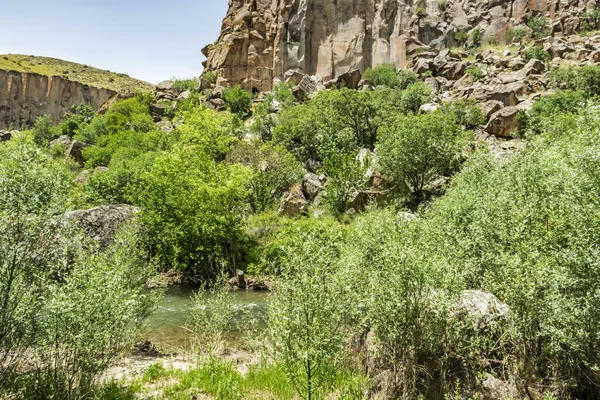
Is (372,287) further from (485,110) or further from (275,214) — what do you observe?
(485,110)

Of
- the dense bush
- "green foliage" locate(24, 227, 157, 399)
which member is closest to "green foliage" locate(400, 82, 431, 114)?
"green foliage" locate(24, 227, 157, 399)

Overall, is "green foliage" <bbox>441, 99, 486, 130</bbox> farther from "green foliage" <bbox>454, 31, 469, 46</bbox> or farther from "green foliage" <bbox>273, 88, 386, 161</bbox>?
"green foliage" <bbox>454, 31, 469, 46</bbox>

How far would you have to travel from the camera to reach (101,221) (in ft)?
83.2

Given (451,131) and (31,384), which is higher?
(451,131)

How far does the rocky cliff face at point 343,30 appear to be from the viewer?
265ft

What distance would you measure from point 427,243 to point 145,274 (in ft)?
33.5

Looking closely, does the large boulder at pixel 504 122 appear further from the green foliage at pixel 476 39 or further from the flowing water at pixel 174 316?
the green foliage at pixel 476 39

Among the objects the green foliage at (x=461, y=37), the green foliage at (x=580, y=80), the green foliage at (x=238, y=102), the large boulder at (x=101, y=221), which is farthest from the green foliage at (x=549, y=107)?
the green foliage at (x=238, y=102)

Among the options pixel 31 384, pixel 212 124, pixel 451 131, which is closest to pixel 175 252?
pixel 212 124

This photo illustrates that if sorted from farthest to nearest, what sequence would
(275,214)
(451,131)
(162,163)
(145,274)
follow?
(451,131) → (275,214) → (162,163) → (145,274)

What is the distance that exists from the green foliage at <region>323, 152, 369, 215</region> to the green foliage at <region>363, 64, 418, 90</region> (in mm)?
33687

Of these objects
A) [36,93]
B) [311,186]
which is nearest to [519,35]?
[311,186]

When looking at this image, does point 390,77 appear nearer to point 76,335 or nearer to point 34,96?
point 76,335

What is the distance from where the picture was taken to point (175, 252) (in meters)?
27.0
